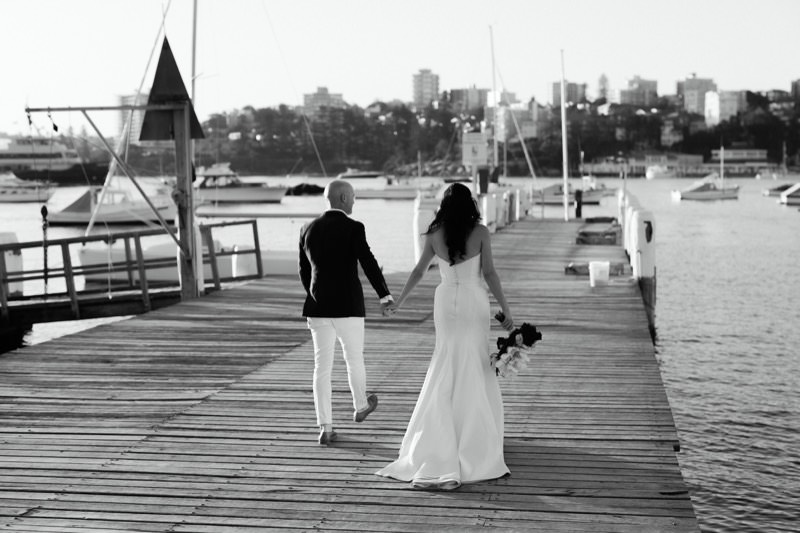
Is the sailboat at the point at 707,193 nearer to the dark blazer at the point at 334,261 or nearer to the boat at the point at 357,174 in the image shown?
the boat at the point at 357,174

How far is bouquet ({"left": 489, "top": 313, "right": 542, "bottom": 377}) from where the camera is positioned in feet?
23.8

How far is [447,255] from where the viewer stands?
733cm

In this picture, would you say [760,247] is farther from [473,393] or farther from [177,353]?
[473,393]

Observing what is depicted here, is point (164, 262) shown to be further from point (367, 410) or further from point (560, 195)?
point (560, 195)

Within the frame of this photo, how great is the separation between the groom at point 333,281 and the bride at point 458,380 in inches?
26.5

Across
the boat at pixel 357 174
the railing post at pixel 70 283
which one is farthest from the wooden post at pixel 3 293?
the boat at pixel 357 174

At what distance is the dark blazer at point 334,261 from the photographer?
309 inches

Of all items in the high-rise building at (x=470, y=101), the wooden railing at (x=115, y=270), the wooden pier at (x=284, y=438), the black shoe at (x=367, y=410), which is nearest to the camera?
the wooden pier at (x=284, y=438)

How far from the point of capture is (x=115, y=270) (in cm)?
2291

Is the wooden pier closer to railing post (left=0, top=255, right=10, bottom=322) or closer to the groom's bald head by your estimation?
the groom's bald head

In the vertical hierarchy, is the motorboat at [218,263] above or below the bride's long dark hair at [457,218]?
below

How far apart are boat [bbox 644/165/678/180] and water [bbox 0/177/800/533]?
131 meters

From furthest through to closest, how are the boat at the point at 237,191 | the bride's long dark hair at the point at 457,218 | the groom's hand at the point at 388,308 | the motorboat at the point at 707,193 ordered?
the motorboat at the point at 707,193 → the boat at the point at 237,191 → the groom's hand at the point at 388,308 → the bride's long dark hair at the point at 457,218

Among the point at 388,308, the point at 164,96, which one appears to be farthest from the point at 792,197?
the point at 388,308
